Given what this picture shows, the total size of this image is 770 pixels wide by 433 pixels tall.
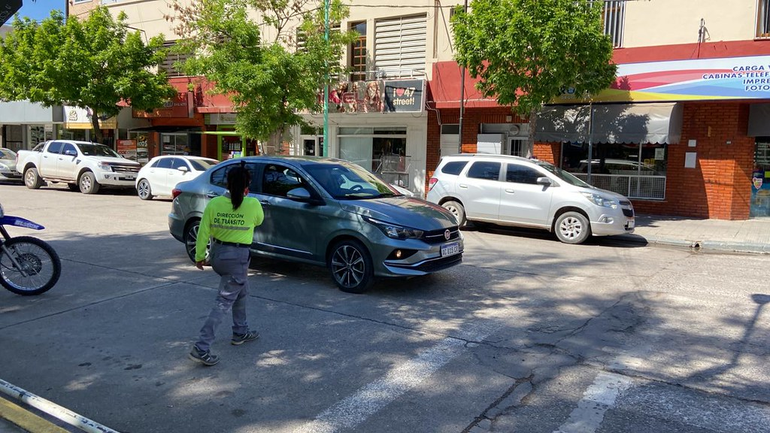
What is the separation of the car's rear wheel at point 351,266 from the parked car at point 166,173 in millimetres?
11315

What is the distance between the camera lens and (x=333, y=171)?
830cm

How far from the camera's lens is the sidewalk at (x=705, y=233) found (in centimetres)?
1215

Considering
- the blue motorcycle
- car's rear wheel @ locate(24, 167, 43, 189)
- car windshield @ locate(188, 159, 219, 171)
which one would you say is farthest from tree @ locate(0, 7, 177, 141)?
the blue motorcycle

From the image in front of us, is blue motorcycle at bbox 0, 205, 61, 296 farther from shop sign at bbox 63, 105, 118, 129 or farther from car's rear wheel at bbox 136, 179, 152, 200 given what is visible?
shop sign at bbox 63, 105, 118, 129

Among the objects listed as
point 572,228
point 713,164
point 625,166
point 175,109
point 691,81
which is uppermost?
point 691,81

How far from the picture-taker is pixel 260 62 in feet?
60.3

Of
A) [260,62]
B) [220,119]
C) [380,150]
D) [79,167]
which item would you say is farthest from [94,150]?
[380,150]

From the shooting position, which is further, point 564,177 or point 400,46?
point 400,46

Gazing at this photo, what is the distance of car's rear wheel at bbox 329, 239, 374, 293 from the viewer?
24.2ft

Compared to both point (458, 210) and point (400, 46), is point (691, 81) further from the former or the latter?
point (400, 46)

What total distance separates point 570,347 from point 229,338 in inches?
127

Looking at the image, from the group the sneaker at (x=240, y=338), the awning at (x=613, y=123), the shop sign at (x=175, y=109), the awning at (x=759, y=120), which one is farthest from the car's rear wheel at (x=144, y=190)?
the awning at (x=759, y=120)

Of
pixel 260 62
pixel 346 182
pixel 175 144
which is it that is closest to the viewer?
pixel 346 182

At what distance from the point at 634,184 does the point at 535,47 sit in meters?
5.68
